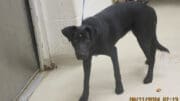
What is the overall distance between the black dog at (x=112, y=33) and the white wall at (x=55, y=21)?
46cm

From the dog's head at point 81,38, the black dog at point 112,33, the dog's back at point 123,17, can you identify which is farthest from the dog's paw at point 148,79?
the dog's head at point 81,38

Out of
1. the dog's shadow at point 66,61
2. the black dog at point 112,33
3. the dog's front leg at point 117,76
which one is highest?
the black dog at point 112,33

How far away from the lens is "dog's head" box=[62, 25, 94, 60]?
4.97 feet

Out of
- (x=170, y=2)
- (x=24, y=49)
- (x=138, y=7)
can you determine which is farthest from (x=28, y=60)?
(x=170, y=2)

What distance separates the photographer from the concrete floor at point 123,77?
1830mm

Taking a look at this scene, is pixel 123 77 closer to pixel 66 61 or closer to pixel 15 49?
pixel 66 61

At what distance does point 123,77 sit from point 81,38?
583mm

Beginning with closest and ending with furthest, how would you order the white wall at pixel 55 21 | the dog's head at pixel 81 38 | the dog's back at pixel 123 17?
the dog's head at pixel 81 38, the dog's back at pixel 123 17, the white wall at pixel 55 21

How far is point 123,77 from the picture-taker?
2.01m

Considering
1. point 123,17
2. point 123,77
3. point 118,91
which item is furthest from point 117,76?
point 123,17

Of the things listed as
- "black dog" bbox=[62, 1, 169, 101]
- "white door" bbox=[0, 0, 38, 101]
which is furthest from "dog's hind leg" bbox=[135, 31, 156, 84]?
"white door" bbox=[0, 0, 38, 101]

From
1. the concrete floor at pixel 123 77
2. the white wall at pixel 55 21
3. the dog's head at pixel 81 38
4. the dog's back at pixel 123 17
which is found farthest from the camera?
the white wall at pixel 55 21

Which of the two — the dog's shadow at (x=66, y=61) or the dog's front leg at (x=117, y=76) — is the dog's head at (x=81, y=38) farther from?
the dog's shadow at (x=66, y=61)

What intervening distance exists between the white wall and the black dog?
458 mm
